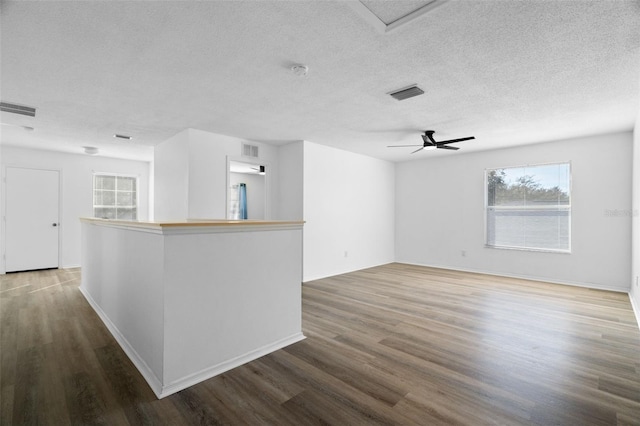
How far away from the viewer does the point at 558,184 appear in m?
5.43

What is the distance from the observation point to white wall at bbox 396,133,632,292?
16.0ft

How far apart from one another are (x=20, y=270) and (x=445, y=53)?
27.2 ft

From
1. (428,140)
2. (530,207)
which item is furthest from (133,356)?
(530,207)

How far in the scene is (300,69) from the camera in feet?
8.81

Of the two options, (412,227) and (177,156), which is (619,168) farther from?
(177,156)

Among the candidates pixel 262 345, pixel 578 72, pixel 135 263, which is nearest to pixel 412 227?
pixel 578 72

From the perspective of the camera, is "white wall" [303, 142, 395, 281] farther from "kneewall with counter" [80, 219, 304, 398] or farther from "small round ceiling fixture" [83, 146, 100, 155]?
"small round ceiling fixture" [83, 146, 100, 155]

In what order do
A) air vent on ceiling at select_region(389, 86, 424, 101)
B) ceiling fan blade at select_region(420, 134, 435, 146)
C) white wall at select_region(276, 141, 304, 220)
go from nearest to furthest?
1. air vent on ceiling at select_region(389, 86, 424, 101)
2. ceiling fan blade at select_region(420, 134, 435, 146)
3. white wall at select_region(276, 141, 304, 220)

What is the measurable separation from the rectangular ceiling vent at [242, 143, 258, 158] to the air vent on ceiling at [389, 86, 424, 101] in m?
3.02

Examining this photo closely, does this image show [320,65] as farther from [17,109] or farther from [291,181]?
[17,109]

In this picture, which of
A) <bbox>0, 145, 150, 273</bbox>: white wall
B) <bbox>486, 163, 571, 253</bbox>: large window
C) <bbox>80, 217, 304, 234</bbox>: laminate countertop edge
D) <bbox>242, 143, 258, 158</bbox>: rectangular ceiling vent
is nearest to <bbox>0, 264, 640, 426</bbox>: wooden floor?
<bbox>80, 217, 304, 234</bbox>: laminate countertop edge

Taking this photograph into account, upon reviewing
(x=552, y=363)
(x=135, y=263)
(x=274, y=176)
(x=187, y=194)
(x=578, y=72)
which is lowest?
(x=552, y=363)

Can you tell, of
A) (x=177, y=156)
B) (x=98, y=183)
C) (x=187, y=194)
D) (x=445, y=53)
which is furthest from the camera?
(x=98, y=183)

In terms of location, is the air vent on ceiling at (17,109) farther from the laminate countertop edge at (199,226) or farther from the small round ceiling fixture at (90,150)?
the small round ceiling fixture at (90,150)
